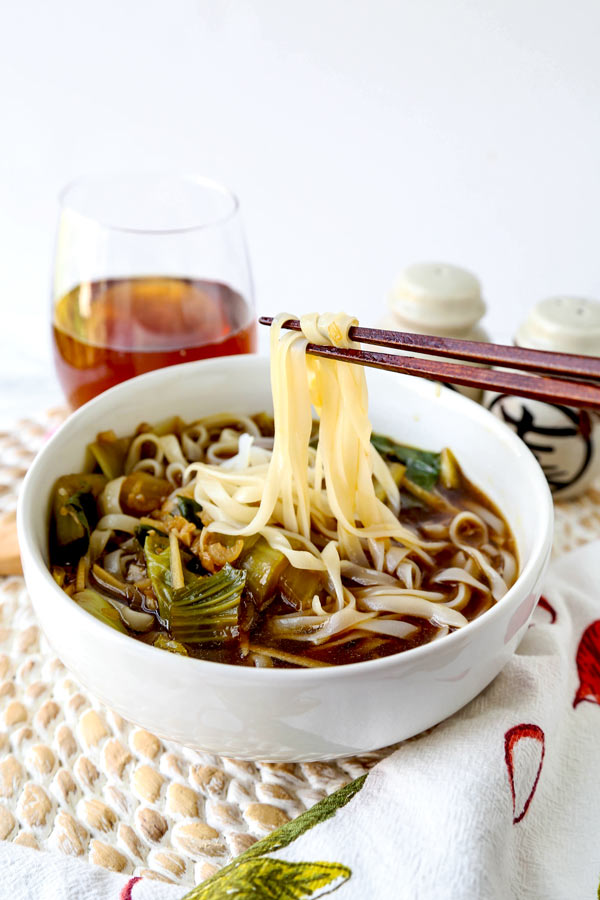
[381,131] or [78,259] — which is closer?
[78,259]

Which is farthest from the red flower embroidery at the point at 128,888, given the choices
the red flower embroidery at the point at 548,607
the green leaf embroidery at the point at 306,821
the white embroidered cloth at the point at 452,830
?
the red flower embroidery at the point at 548,607

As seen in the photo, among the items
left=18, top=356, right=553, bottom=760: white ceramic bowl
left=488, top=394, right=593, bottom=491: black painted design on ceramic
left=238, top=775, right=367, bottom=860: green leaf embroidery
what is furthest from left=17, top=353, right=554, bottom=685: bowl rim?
left=488, top=394, right=593, bottom=491: black painted design on ceramic

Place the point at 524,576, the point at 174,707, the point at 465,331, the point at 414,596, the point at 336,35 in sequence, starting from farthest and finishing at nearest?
the point at 336,35, the point at 465,331, the point at 414,596, the point at 524,576, the point at 174,707

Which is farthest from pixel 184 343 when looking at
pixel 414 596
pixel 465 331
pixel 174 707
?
pixel 174 707

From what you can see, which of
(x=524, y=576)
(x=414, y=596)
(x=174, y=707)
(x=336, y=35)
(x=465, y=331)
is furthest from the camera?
(x=336, y=35)

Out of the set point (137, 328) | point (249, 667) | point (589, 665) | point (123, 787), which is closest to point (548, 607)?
point (589, 665)

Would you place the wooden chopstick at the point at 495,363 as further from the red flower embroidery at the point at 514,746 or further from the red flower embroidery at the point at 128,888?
the red flower embroidery at the point at 128,888

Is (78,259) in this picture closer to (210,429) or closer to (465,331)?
(210,429)
